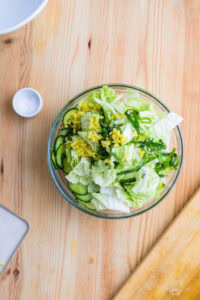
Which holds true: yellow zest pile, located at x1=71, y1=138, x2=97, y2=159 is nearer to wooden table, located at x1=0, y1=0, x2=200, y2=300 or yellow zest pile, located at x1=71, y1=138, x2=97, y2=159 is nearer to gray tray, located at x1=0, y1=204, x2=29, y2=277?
wooden table, located at x1=0, y1=0, x2=200, y2=300

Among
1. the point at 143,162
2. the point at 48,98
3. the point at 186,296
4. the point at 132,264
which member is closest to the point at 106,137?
the point at 143,162

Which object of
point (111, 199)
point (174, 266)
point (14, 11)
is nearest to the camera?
point (14, 11)

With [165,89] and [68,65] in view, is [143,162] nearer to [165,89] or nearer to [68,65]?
[165,89]

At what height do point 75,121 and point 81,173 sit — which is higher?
point 75,121

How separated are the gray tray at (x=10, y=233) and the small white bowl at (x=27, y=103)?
0.34 metres

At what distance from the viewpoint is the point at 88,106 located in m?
1.02

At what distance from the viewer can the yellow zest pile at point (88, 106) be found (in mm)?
1004

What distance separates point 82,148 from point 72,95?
0.28 m

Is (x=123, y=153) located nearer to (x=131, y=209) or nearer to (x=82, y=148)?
(x=82, y=148)

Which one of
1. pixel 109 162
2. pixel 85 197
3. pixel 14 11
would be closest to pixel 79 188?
pixel 85 197

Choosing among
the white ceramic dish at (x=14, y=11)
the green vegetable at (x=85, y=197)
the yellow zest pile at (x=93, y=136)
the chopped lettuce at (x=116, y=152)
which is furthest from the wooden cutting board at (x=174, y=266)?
the white ceramic dish at (x=14, y=11)

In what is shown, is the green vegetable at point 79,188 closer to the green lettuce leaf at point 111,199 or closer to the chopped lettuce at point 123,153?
the green lettuce leaf at point 111,199

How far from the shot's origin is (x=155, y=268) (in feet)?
3.79

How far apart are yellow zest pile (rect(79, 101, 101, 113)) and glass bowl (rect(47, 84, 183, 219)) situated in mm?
81
